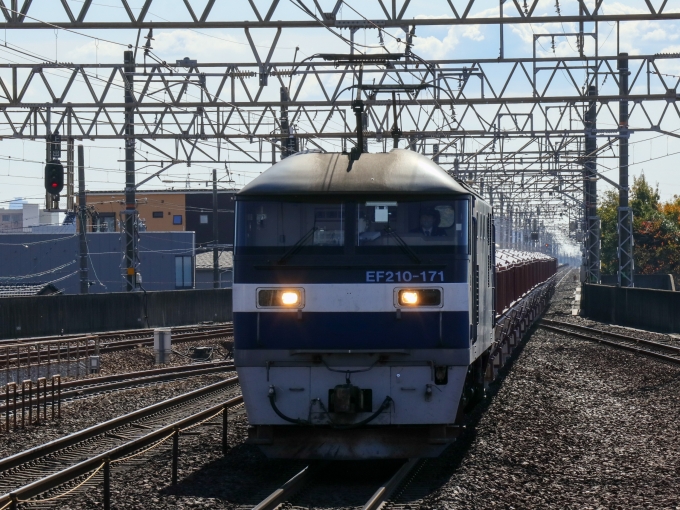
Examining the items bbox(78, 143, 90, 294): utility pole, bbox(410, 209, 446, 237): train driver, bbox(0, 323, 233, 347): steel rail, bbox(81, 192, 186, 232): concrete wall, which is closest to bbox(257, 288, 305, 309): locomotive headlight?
bbox(410, 209, 446, 237): train driver

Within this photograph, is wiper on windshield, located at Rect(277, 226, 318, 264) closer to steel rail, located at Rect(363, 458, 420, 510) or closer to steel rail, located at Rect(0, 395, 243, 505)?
steel rail, located at Rect(0, 395, 243, 505)

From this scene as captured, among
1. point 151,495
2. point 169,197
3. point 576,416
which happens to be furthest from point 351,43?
point 169,197

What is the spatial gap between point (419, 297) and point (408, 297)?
11 centimetres

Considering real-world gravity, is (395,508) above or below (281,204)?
below

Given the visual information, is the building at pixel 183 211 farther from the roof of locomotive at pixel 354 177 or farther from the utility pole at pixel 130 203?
the roof of locomotive at pixel 354 177

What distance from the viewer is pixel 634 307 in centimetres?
3409

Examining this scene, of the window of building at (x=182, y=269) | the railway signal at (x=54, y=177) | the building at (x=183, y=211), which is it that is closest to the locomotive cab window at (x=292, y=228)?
the railway signal at (x=54, y=177)

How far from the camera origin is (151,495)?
960cm

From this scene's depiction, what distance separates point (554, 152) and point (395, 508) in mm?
31311

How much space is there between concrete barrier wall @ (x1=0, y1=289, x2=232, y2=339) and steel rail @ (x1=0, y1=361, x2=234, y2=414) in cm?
781

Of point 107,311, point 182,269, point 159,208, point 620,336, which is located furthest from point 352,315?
point 159,208

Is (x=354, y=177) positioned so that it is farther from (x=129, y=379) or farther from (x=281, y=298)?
(x=129, y=379)

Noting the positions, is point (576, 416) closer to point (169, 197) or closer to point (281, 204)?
point (281, 204)

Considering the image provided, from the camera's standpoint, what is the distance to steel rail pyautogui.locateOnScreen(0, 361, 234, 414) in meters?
18.3
